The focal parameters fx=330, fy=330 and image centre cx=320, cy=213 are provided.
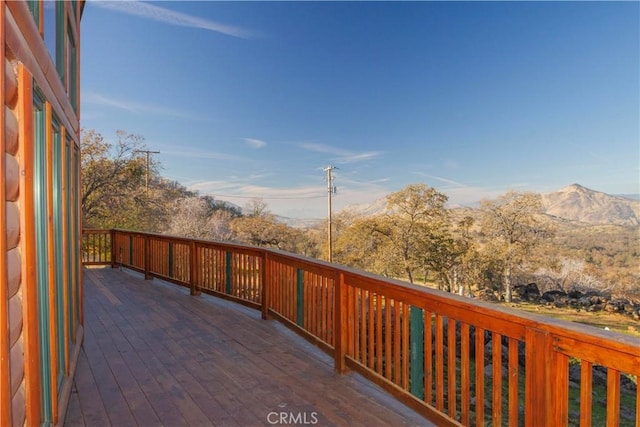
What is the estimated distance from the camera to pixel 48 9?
2.04 meters

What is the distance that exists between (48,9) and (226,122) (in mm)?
27814

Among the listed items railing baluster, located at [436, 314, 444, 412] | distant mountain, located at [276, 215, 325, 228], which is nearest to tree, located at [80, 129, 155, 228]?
railing baluster, located at [436, 314, 444, 412]

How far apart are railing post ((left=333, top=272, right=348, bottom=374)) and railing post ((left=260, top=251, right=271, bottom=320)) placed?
4.82 feet

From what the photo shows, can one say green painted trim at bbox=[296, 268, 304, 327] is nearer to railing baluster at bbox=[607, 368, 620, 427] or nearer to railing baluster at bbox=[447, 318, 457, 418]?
railing baluster at bbox=[447, 318, 457, 418]

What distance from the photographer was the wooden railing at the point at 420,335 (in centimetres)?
137

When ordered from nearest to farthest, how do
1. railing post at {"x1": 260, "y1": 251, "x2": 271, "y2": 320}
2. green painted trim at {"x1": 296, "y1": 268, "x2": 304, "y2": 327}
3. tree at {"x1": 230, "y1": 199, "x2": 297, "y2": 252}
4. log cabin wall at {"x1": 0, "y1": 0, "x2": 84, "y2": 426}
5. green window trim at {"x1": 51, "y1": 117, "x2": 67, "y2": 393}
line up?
log cabin wall at {"x1": 0, "y1": 0, "x2": 84, "y2": 426}
green window trim at {"x1": 51, "y1": 117, "x2": 67, "y2": 393}
green painted trim at {"x1": 296, "y1": 268, "x2": 304, "y2": 327}
railing post at {"x1": 260, "y1": 251, "x2": 271, "y2": 320}
tree at {"x1": 230, "y1": 199, "x2": 297, "y2": 252}

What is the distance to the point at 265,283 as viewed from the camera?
4.22 meters

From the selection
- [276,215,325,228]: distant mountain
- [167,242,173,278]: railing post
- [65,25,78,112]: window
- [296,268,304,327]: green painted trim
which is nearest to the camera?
[65,25,78,112]: window

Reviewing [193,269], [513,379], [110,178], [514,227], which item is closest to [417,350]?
[513,379]

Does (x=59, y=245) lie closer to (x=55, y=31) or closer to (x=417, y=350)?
(x=55, y=31)

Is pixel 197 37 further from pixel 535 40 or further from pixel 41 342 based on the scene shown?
pixel 535 40

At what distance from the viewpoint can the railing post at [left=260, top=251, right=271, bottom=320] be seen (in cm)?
416

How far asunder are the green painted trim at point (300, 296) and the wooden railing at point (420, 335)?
11 millimetres

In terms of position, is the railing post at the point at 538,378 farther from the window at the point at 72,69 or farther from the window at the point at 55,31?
the window at the point at 72,69
